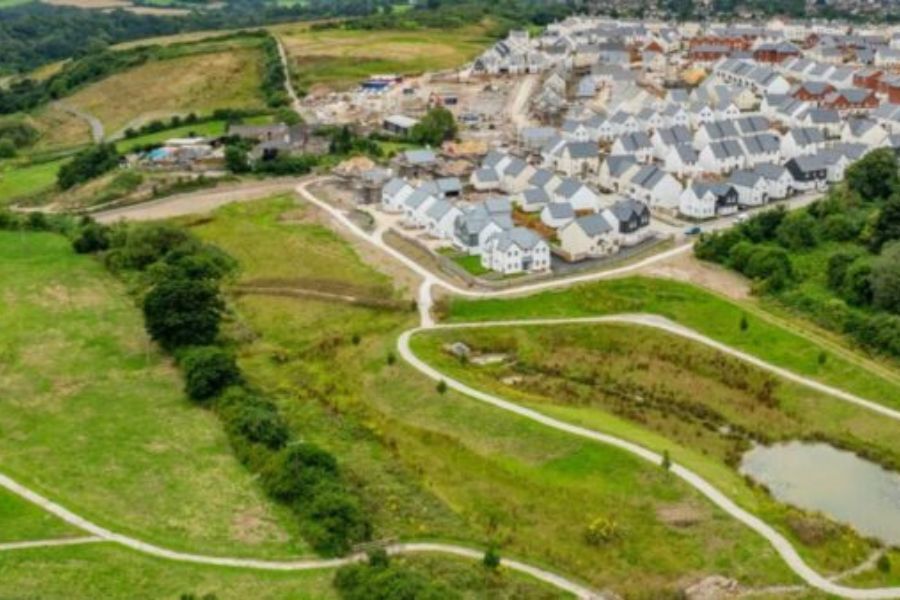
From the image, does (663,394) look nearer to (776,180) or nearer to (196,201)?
(776,180)

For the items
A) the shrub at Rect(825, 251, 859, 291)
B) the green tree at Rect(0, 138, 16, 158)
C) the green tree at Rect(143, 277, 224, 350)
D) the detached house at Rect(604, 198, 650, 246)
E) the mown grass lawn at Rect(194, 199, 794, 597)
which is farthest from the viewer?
the green tree at Rect(0, 138, 16, 158)

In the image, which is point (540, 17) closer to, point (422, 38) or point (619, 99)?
point (422, 38)

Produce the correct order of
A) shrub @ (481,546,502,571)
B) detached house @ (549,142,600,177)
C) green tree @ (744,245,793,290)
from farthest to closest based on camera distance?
detached house @ (549,142,600,177)
green tree @ (744,245,793,290)
shrub @ (481,546,502,571)

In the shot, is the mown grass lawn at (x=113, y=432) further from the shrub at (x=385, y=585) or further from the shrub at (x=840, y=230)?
the shrub at (x=840, y=230)

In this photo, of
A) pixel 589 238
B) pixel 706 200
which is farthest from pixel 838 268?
pixel 589 238

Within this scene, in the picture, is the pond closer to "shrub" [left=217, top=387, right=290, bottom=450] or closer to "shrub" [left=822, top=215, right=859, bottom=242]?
"shrub" [left=217, top=387, right=290, bottom=450]

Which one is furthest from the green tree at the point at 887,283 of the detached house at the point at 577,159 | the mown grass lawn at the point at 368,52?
the mown grass lawn at the point at 368,52

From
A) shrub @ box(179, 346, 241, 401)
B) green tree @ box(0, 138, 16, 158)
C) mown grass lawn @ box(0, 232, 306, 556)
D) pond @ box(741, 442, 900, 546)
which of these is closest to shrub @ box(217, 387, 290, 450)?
mown grass lawn @ box(0, 232, 306, 556)
